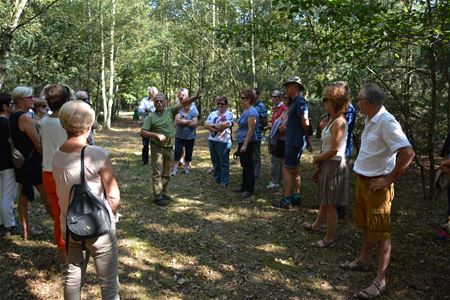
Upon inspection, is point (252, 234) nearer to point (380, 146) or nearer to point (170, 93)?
point (380, 146)

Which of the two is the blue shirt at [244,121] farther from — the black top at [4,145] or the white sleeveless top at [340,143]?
the black top at [4,145]

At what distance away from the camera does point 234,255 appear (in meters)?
4.50

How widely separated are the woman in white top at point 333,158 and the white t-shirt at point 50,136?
2908mm

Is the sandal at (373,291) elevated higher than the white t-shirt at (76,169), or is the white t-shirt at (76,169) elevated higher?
the white t-shirt at (76,169)

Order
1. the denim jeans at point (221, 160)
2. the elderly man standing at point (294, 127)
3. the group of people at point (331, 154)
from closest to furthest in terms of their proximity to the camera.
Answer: the group of people at point (331, 154), the elderly man standing at point (294, 127), the denim jeans at point (221, 160)

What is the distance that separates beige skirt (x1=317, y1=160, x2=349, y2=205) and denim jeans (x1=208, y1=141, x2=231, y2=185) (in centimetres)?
303

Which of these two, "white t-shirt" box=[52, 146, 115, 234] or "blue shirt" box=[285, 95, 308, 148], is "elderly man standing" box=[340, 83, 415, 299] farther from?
"white t-shirt" box=[52, 146, 115, 234]

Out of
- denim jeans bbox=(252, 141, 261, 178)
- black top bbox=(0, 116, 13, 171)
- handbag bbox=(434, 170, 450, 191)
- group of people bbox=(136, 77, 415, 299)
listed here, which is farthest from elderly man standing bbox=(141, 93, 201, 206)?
handbag bbox=(434, 170, 450, 191)

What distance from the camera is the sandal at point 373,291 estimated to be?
358 cm

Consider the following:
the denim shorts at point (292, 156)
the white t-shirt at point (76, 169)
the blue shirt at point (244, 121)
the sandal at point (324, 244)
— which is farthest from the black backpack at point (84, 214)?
the blue shirt at point (244, 121)

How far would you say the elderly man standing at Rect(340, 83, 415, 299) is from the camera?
3363mm

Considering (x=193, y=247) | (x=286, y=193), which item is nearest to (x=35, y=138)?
(x=193, y=247)

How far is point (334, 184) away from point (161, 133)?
278 cm

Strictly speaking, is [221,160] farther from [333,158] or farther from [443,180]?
[443,180]
